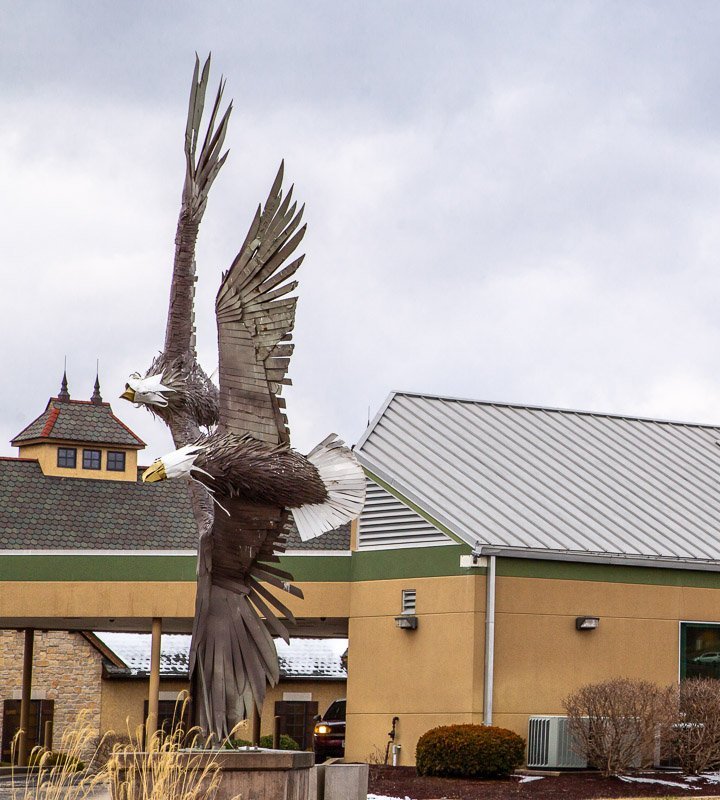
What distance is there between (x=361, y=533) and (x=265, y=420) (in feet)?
35.7

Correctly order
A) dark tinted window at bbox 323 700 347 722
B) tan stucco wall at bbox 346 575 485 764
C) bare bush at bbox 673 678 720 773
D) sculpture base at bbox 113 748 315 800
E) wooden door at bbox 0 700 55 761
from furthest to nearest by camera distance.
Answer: wooden door at bbox 0 700 55 761, dark tinted window at bbox 323 700 347 722, tan stucco wall at bbox 346 575 485 764, bare bush at bbox 673 678 720 773, sculpture base at bbox 113 748 315 800

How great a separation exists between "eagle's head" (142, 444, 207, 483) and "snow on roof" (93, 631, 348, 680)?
19600mm

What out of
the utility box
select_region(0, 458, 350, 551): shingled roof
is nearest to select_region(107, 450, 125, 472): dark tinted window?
select_region(0, 458, 350, 551): shingled roof

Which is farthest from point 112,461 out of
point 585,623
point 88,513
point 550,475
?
point 585,623

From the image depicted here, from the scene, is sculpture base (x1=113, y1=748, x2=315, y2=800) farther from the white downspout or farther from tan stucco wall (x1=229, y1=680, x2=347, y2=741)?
tan stucco wall (x1=229, y1=680, x2=347, y2=741)

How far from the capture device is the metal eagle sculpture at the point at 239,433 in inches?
551

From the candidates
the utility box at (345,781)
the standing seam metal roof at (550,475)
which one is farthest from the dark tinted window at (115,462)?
the utility box at (345,781)

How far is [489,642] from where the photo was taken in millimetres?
21984

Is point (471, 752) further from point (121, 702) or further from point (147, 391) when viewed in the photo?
point (121, 702)

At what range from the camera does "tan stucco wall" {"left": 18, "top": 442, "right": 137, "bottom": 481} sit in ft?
119

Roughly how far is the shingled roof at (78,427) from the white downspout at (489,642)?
17127mm

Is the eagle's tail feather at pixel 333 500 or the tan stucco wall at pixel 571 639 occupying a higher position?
the eagle's tail feather at pixel 333 500

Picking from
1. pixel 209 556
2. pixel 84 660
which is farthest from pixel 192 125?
pixel 84 660

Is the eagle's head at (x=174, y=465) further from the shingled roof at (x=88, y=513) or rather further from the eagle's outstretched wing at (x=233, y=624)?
the shingled roof at (x=88, y=513)
